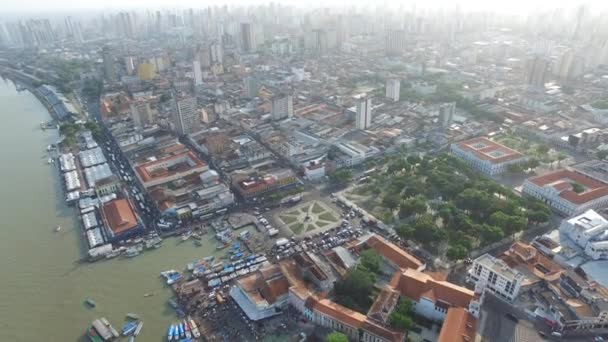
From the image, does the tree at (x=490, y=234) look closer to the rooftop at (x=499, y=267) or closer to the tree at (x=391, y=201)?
the rooftop at (x=499, y=267)

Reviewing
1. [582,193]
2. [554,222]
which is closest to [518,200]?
[554,222]

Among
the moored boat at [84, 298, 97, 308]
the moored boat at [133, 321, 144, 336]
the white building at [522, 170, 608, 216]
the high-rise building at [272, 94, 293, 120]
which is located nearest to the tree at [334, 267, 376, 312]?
the moored boat at [133, 321, 144, 336]

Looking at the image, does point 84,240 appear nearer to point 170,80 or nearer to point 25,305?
point 25,305

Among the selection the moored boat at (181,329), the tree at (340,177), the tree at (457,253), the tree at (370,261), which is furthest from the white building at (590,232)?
the moored boat at (181,329)

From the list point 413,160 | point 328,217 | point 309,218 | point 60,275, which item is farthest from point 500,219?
point 60,275

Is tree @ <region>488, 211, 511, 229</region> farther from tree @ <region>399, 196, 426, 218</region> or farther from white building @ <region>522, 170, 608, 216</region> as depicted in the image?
white building @ <region>522, 170, 608, 216</region>
